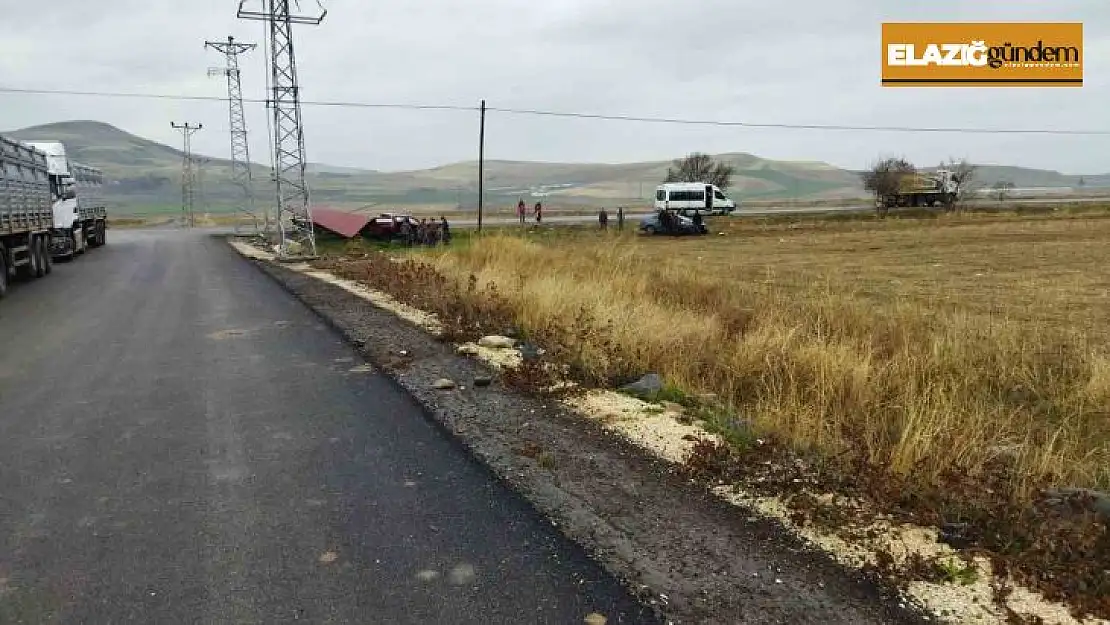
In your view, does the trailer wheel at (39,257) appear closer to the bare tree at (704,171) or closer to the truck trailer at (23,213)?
the truck trailer at (23,213)

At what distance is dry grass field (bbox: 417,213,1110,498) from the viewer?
17.7 ft

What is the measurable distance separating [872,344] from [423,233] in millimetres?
22528

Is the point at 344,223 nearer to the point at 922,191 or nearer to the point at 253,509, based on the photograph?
the point at 253,509

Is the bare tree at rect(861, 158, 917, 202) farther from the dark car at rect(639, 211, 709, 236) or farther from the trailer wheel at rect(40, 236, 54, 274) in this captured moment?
the trailer wheel at rect(40, 236, 54, 274)

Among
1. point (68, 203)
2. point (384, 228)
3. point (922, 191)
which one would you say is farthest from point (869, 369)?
point (922, 191)

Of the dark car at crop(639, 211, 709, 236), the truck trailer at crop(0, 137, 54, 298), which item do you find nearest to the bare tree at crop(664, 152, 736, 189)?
the dark car at crop(639, 211, 709, 236)

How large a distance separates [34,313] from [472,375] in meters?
9.70

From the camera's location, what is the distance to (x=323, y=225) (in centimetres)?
3444

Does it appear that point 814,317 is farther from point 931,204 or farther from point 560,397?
point 931,204

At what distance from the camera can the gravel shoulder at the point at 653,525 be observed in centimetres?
335

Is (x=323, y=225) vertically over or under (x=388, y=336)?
over

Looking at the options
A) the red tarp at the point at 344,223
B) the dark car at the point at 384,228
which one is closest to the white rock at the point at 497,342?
the dark car at the point at 384,228

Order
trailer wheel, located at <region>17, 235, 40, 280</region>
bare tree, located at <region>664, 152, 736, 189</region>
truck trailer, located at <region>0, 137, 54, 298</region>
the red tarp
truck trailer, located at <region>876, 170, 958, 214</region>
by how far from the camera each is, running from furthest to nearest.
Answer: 1. bare tree, located at <region>664, 152, 736, 189</region>
2. truck trailer, located at <region>876, 170, 958, 214</region>
3. the red tarp
4. trailer wheel, located at <region>17, 235, 40, 280</region>
5. truck trailer, located at <region>0, 137, 54, 298</region>

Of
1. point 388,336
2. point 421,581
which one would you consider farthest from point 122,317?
point 421,581
